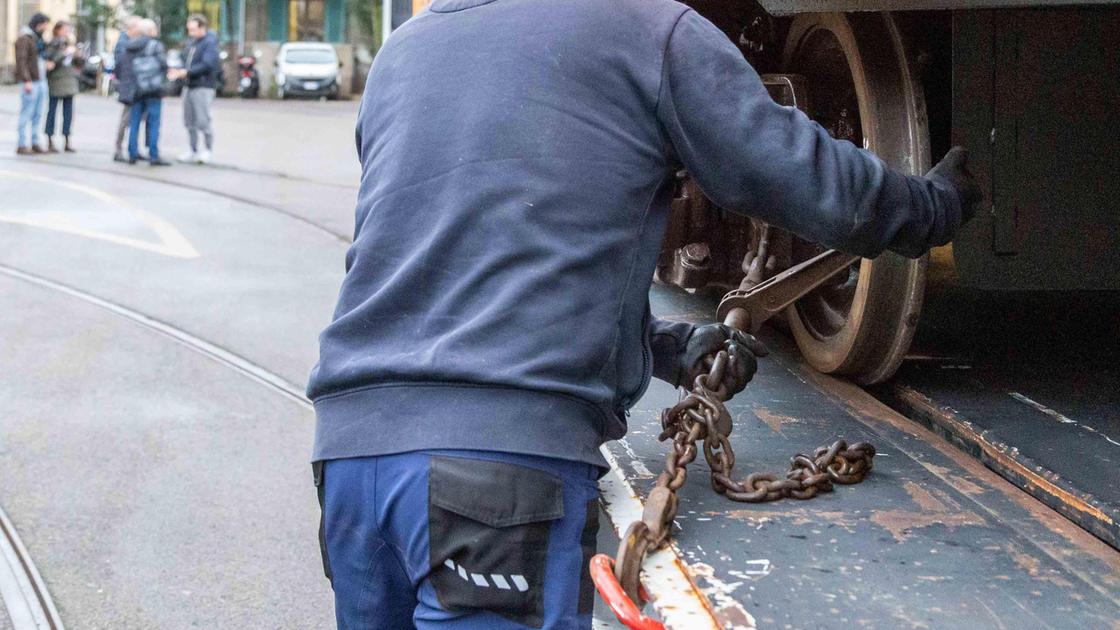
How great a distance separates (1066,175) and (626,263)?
3.73ft

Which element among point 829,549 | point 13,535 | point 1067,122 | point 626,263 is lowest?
point 13,535

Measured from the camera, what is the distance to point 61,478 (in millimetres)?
4863

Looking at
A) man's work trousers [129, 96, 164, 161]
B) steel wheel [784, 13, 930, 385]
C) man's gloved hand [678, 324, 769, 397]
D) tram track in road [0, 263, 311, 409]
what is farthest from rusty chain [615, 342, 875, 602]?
man's work trousers [129, 96, 164, 161]

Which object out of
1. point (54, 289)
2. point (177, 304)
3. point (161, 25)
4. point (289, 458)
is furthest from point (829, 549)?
point (161, 25)

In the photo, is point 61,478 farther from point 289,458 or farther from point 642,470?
point 642,470

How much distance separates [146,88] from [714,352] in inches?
504

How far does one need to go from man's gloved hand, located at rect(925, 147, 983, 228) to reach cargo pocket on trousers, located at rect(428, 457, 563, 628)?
0.95 m

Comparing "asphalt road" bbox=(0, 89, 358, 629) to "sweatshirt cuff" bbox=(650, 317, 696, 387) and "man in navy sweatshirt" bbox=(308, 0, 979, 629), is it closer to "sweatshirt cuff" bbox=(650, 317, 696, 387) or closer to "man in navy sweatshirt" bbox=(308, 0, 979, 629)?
"sweatshirt cuff" bbox=(650, 317, 696, 387)

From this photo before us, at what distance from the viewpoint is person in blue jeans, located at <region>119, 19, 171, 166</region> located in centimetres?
1427

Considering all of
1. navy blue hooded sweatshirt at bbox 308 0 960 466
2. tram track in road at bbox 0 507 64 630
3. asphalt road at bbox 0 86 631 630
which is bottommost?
tram track in road at bbox 0 507 64 630

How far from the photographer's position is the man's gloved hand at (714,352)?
97.5 inches

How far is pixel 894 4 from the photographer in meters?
2.24

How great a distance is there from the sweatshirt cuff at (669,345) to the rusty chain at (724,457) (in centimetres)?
6

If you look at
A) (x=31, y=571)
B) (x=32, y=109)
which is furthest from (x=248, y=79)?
(x=31, y=571)
